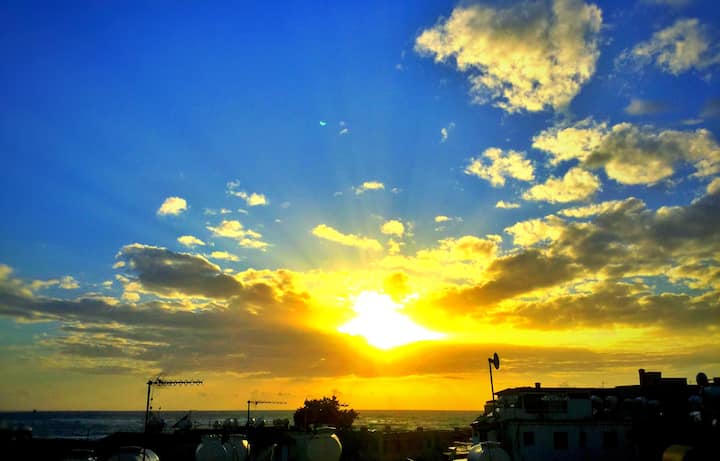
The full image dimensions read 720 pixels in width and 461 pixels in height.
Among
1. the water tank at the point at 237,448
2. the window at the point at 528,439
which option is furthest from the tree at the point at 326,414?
the window at the point at 528,439

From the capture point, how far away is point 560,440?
5262cm

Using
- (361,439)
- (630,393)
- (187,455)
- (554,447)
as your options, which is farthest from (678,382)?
(187,455)

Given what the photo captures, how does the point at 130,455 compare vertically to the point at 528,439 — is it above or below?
above

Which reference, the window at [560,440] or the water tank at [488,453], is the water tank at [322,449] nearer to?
the water tank at [488,453]

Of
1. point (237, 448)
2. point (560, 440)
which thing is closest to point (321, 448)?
point (237, 448)

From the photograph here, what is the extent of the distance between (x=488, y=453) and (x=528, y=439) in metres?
8.97

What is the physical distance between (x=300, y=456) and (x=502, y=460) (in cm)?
2386

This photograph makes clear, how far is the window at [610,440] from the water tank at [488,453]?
12813 mm

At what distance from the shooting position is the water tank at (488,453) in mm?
45312

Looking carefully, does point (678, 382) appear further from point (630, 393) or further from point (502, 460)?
point (502, 460)

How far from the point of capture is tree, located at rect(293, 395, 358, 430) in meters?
95.8

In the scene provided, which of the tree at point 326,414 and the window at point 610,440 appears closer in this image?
the window at point 610,440

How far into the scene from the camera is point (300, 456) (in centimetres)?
6025

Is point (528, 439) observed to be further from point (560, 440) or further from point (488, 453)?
point (488, 453)
